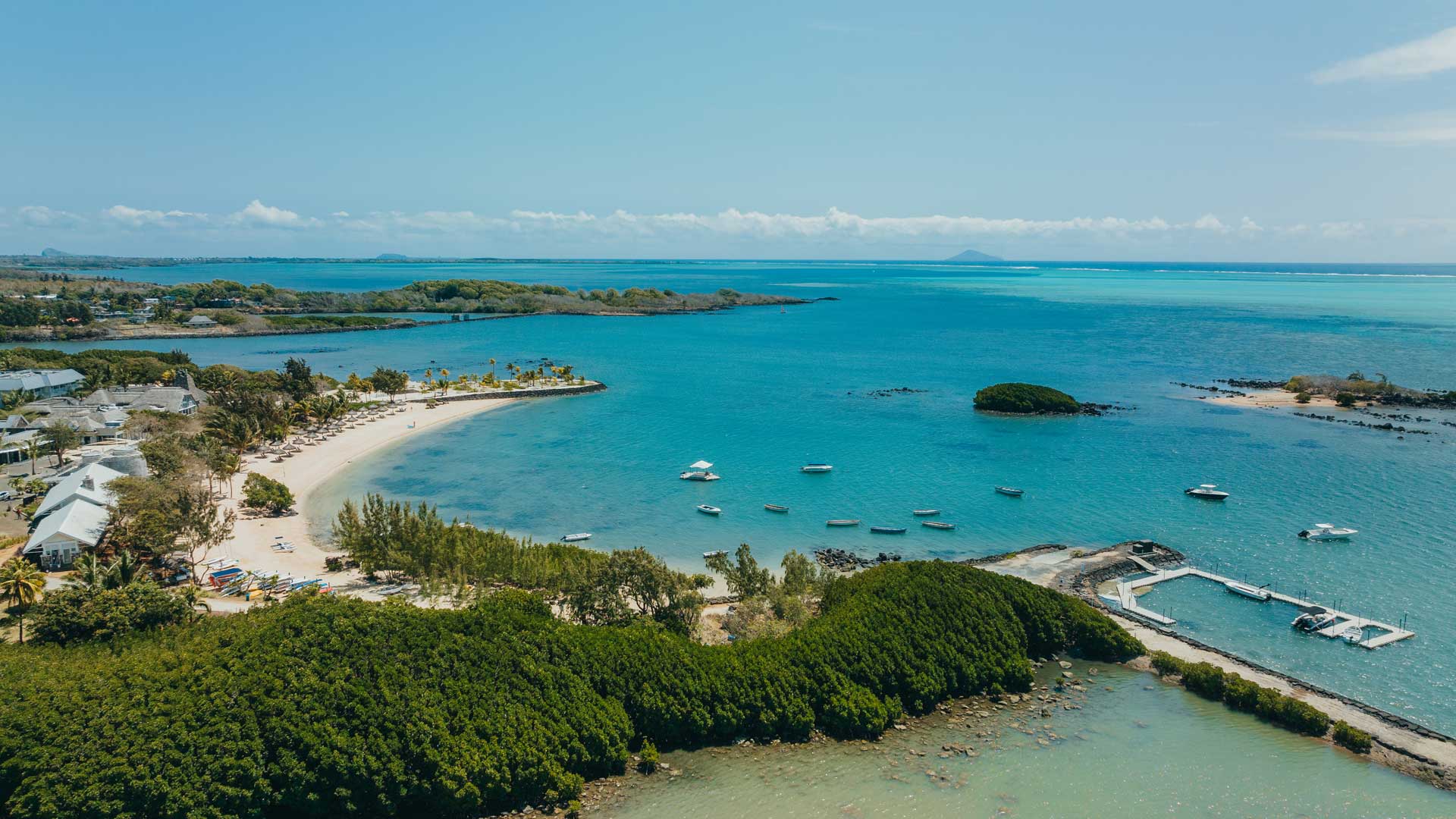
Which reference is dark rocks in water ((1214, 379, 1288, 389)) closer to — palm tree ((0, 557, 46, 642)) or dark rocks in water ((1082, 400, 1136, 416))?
dark rocks in water ((1082, 400, 1136, 416))

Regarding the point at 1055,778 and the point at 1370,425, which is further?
the point at 1370,425

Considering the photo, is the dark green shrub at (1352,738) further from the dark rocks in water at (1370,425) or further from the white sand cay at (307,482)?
the dark rocks in water at (1370,425)

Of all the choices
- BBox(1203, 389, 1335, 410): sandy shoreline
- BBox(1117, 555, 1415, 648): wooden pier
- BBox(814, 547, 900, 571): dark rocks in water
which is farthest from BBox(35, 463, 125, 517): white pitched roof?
BBox(1203, 389, 1335, 410): sandy shoreline

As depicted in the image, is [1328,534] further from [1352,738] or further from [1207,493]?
[1352,738]

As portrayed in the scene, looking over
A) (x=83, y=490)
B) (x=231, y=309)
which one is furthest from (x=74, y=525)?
(x=231, y=309)

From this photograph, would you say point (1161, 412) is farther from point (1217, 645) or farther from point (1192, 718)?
point (1192, 718)

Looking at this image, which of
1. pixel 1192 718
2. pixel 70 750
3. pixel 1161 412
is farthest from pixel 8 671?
pixel 1161 412

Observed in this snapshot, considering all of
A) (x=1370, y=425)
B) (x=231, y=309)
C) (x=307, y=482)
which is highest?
(x=231, y=309)

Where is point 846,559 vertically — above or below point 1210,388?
below
